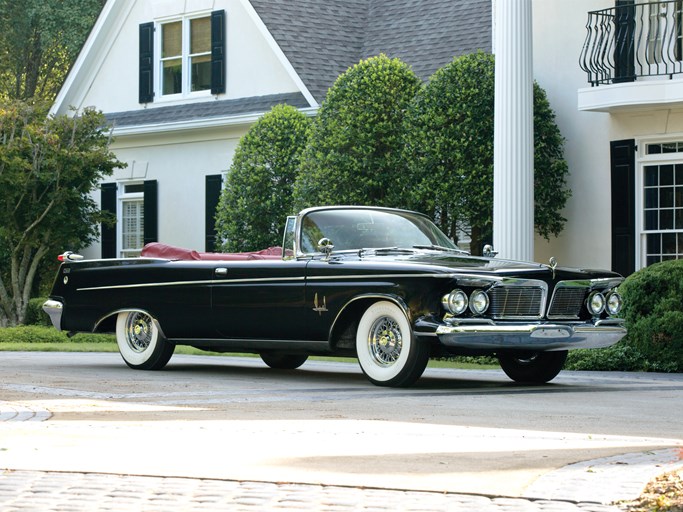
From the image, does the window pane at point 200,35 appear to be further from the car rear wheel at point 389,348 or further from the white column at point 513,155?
the car rear wheel at point 389,348

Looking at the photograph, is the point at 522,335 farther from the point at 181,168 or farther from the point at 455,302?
the point at 181,168

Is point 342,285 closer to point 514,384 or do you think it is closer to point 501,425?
point 514,384

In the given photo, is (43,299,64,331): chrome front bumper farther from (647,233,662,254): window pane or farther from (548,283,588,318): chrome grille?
(647,233,662,254): window pane

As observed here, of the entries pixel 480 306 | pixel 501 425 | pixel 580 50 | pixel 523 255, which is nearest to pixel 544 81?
pixel 580 50

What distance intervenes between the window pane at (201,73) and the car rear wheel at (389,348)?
16.3 metres

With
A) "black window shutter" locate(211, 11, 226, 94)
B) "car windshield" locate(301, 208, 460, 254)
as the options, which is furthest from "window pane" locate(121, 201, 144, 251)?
"car windshield" locate(301, 208, 460, 254)

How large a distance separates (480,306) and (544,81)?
35.2 feet

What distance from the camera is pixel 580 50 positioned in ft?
69.7

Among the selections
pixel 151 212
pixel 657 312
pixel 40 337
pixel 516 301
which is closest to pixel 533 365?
pixel 516 301

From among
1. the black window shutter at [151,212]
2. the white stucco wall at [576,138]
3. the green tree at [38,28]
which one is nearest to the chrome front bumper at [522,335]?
the white stucco wall at [576,138]

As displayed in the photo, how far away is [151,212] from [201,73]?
300 centimetres

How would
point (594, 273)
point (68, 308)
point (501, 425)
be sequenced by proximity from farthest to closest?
point (68, 308) < point (594, 273) < point (501, 425)

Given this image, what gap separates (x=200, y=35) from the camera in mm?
28156

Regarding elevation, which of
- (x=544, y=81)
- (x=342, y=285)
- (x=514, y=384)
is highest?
(x=544, y=81)
